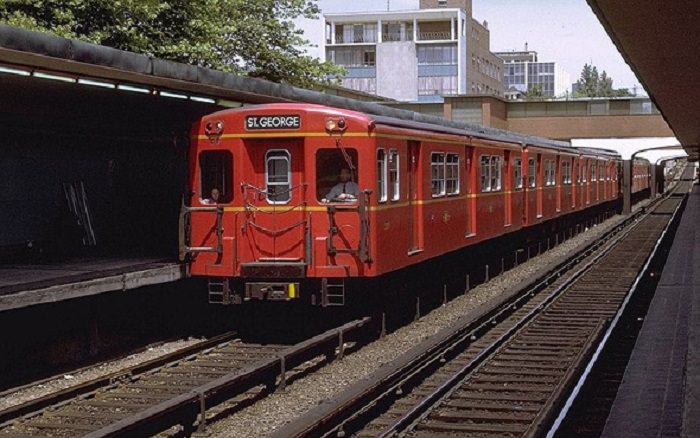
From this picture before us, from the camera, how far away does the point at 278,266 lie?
41.1 feet

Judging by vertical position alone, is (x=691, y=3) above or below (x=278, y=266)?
above

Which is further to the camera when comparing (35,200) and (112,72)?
(35,200)

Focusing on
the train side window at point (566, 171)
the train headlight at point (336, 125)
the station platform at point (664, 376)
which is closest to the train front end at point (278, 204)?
the train headlight at point (336, 125)

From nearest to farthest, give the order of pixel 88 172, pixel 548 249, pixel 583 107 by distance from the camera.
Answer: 1. pixel 88 172
2. pixel 548 249
3. pixel 583 107

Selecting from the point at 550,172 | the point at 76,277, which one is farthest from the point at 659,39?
the point at 550,172

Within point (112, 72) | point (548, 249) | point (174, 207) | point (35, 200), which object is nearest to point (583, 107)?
point (548, 249)

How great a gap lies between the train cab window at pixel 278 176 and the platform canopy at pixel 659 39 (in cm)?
446

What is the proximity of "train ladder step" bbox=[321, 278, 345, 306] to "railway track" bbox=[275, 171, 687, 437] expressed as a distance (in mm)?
1408

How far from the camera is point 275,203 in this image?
12.8 metres

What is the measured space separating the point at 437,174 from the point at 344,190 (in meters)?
→ 3.22

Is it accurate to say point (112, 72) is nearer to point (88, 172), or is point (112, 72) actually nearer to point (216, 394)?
point (216, 394)

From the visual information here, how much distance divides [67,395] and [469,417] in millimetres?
4085

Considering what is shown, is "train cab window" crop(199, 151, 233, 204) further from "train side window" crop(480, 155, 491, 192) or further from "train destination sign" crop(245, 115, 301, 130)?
"train side window" crop(480, 155, 491, 192)

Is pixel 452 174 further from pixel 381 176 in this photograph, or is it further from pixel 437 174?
pixel 381 176
